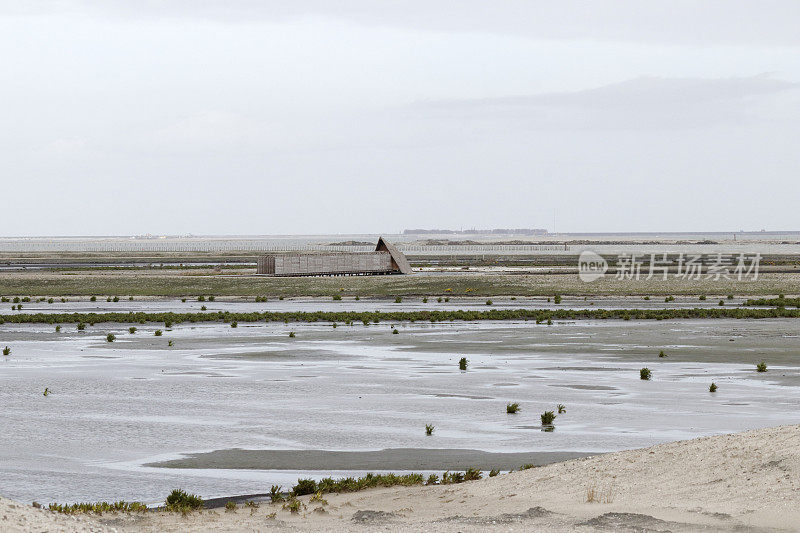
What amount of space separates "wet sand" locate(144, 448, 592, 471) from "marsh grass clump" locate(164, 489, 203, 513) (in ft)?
10.6

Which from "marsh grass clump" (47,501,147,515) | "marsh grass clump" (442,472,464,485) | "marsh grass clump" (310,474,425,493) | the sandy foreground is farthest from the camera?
"marsh grass clump" (442,472,464,485)

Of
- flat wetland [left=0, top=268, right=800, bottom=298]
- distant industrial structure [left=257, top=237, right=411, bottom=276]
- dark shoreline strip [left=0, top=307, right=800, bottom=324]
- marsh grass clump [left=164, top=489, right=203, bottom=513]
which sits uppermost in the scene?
distant industrial structure [left=257, top=237, right=411, bottom=276]

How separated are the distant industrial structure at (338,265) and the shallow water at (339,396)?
52589 millimetres

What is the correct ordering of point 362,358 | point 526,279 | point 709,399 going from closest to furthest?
point 709,399 → point 362,358 → point 526,279

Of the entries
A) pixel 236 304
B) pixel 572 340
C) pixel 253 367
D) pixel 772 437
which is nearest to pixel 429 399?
pixel 253 367

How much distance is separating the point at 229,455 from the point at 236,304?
1955 inches

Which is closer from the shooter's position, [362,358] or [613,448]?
[613,448]

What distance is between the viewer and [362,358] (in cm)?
3541

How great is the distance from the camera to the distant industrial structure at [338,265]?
320 ft

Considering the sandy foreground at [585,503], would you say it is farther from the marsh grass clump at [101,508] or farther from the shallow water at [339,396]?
the shallow water at [339,396]

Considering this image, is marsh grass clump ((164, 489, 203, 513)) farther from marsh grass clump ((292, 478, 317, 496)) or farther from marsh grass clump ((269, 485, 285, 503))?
marsh grass clump ((292, 478, 317, 496))

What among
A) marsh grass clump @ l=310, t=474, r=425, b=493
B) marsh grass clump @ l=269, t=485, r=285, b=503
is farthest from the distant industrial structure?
marsh grass clump @ l=269, t=485, r=285, b=503

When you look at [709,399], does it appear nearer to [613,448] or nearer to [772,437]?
[613,448]

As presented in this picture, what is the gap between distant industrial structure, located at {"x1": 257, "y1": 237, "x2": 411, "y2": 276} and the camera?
320ft
